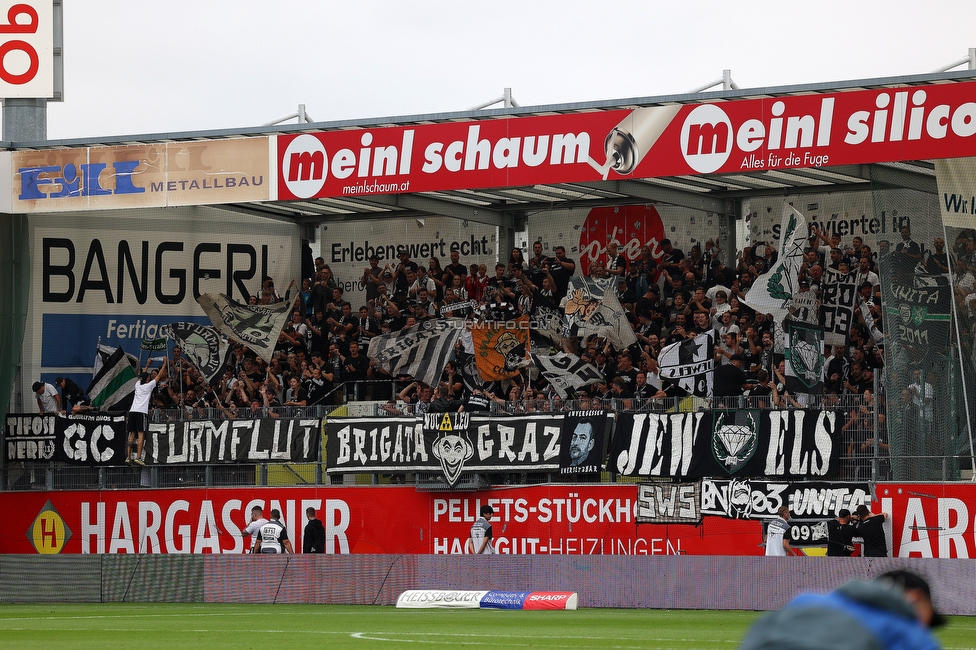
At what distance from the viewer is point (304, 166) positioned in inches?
976

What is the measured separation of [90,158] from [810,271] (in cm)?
1329

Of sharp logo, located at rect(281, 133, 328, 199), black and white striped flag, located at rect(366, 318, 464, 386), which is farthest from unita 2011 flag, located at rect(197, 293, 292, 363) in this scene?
sharp logo, located at rect(281, 133, 328, 199)

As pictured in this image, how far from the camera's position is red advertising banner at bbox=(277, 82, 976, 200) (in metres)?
20.2

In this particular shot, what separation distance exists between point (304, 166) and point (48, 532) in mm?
8707

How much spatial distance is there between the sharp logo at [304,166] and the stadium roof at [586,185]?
0.81 feet

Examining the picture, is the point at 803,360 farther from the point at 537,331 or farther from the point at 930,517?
the point at 537,331

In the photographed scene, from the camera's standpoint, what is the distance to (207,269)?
30.9m

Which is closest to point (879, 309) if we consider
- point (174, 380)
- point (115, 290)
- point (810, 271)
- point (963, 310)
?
point (810, 271)

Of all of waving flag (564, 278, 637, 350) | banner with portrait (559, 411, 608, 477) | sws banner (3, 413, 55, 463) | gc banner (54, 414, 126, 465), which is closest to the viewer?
banner with portrait (559, 411, 608, 477)

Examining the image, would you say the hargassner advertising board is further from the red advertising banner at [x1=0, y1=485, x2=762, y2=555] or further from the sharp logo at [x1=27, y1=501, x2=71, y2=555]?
the red advertising banner at [x1=0, y1=485, x2=762, y2=555]

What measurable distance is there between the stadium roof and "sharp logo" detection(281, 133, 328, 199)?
0.25 m

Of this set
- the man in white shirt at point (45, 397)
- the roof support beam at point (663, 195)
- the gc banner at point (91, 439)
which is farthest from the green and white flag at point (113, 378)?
the roof support beam at point (663, 195)

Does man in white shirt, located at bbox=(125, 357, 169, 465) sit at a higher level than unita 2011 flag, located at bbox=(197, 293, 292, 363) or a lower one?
lower

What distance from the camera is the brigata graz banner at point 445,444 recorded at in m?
23.0
